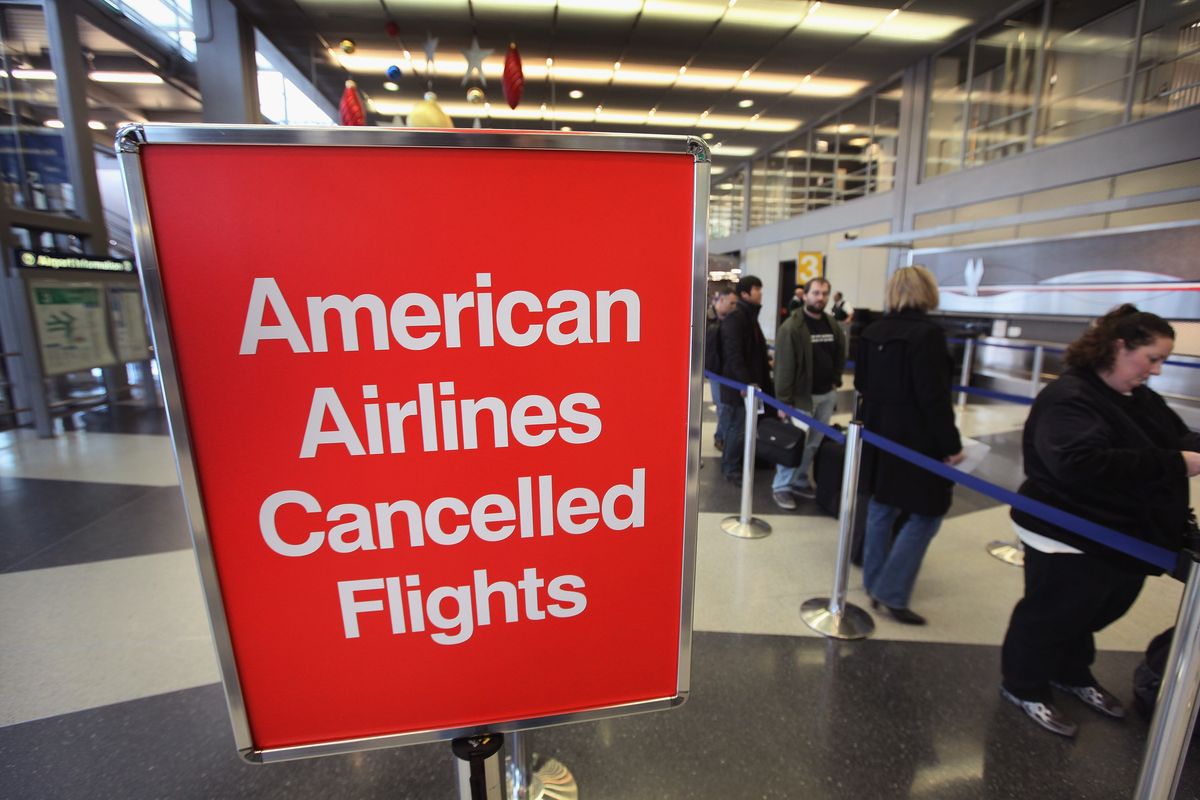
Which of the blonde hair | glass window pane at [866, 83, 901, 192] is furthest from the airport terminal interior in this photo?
the blonde hair

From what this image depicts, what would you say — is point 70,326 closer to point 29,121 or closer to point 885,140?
point 29,121

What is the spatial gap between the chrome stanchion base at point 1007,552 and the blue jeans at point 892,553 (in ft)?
3.21

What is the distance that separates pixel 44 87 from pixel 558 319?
9634 millimetres

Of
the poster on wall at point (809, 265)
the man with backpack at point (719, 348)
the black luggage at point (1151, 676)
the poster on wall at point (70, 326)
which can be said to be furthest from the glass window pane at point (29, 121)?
the poster on wall at point (809, 265)

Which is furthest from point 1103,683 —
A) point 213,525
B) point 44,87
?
point 44,87

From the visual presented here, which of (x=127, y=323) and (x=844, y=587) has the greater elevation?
(x=127, y=323)

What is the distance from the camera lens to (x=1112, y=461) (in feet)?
5.92

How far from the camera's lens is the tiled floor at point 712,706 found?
73.0 inches

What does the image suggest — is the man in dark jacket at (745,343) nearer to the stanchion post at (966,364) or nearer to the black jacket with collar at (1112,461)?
the black jacket with collar at (1112,461)

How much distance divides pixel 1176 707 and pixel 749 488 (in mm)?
2519

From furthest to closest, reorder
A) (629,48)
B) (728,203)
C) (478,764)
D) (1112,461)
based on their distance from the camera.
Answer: (728,203) → (629,48) → (1112,461) → (478,764)

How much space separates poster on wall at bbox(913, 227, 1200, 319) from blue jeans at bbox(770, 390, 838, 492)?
5.01 meters

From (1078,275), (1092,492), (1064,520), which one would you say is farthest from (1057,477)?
(1078,275)

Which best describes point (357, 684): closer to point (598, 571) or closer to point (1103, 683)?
point (598, 571)
